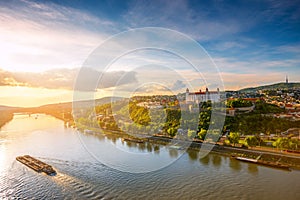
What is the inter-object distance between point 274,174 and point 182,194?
2.17m

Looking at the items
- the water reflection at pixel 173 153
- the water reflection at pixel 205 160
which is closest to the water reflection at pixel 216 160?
the water reflection at pixel 205 160

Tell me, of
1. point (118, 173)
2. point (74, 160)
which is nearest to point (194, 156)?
point (118, 173)

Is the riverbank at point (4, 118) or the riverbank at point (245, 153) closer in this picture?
the riverbank at point (245, 153)

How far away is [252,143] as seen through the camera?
6316mm

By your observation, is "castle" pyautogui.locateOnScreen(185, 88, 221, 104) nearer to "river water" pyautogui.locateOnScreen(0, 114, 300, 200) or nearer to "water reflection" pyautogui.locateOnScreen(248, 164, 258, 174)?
"river water" pyautogui.locateOnScreen(0, 114, 300, 200)

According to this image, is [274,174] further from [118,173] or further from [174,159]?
[118,173]

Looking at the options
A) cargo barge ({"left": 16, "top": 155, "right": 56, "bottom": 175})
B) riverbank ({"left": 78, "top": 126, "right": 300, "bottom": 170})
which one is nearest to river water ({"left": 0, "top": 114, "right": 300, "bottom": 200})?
cargo barge ({"left": 16, "top": 155, "right": 56, "bottom": 175})

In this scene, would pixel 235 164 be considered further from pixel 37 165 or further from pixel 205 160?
pixel 37 165

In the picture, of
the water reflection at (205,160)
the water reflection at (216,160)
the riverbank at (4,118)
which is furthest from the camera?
the riverbank at (4,118)

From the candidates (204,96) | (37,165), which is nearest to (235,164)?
(37,165)

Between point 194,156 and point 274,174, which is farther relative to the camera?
point 194,156

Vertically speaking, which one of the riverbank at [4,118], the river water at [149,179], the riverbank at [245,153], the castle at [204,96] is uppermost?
the castle at [204,96]

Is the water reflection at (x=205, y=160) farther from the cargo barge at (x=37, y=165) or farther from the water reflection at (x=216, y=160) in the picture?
the cargo barge at (x=37, y=165)

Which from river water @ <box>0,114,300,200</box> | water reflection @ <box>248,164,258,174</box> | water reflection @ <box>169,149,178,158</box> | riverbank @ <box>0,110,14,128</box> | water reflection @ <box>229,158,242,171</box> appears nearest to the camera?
river water @ <box>0,114,300,200</box>
